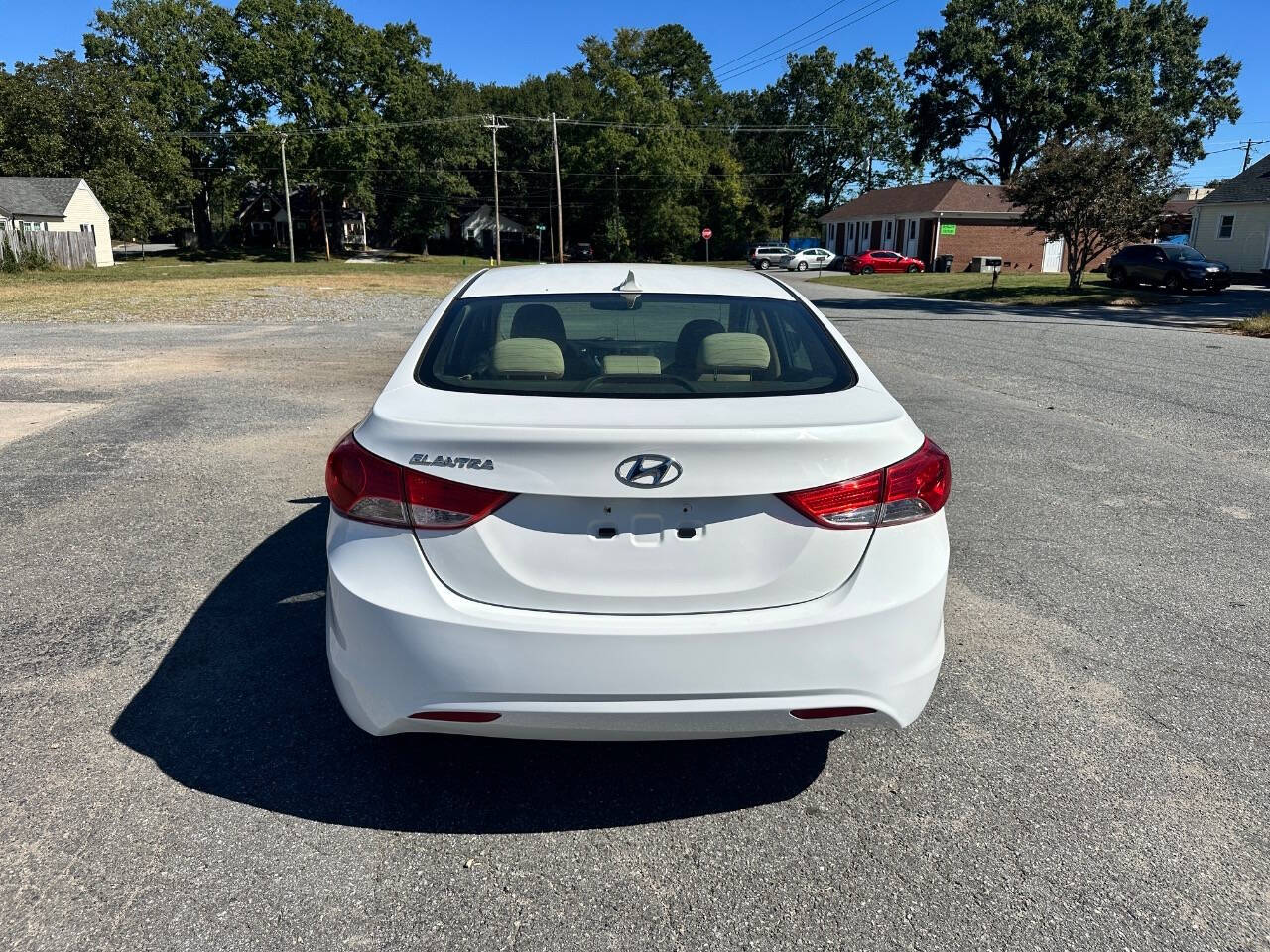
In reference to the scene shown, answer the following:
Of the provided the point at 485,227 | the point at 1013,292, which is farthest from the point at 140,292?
the point at 485,227

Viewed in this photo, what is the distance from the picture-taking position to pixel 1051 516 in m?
5.89

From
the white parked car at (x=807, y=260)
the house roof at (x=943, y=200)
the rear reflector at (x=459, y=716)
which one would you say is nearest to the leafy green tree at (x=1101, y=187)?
the house roof at (x=943, y=200)

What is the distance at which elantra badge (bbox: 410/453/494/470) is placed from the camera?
8.02ft

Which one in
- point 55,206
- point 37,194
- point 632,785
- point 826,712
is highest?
point 37,194

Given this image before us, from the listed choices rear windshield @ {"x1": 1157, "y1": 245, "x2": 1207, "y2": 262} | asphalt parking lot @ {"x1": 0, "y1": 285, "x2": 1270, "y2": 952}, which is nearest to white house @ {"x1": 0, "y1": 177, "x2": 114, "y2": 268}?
rear windshield @ {"x1": 1157, "y1": 245, "x2": 1207, "y2": 262}

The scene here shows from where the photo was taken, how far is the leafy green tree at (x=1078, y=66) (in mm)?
61281

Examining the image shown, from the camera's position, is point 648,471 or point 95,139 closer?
point 648,471

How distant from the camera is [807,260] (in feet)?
196

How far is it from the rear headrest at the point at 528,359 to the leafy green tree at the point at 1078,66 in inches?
2650

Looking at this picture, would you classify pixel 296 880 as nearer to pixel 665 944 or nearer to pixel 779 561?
pixel 665 944

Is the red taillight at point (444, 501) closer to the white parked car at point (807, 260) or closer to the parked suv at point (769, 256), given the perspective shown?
the white parked car at point (807, 260)

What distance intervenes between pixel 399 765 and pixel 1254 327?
21.9 metres

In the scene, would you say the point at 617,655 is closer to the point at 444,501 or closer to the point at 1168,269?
the point at 444,501

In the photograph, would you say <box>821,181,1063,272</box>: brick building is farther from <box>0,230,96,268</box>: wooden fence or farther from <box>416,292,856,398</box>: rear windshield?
<box>416,292,856,398</box>: rear windshield
